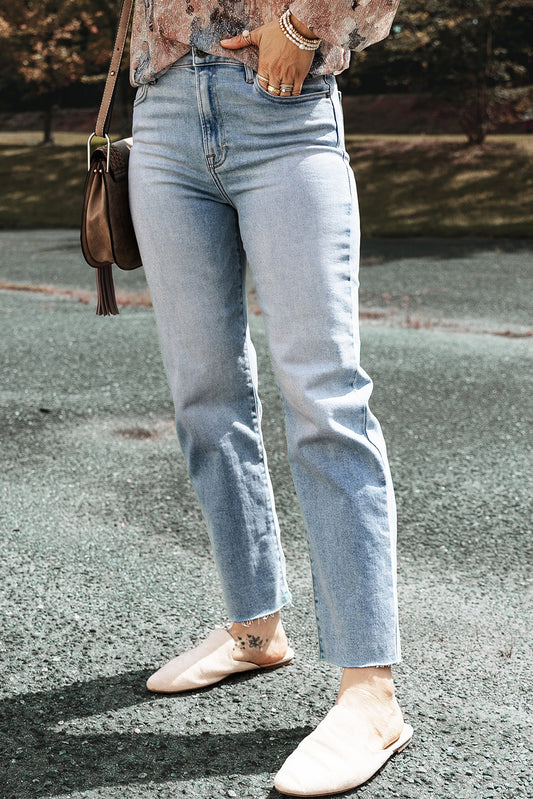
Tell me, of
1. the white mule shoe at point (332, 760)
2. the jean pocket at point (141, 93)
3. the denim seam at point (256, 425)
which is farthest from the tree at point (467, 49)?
the white mule shoe at point (332, 760)

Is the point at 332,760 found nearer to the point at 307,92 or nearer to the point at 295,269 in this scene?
the point at 295,269

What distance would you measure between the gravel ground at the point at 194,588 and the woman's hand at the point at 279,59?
4.14ft

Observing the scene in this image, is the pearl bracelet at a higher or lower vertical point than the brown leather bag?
higher

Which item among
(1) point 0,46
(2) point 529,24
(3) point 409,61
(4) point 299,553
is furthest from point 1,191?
(4) point 299,553

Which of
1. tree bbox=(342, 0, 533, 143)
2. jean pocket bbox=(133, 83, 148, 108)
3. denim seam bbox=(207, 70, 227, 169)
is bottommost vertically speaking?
tree bbox=(342, 0, 533, 143)

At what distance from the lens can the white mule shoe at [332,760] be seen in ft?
5.22

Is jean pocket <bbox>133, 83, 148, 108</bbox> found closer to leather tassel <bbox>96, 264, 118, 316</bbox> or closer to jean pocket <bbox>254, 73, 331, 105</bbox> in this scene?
jean pocket <bbox>254, 73, 331, 105</bbox>

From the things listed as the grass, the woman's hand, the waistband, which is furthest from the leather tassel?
the grass

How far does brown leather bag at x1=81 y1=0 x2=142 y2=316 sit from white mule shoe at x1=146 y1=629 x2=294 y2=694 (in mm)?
877

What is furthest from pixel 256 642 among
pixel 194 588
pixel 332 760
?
pixel 194 588

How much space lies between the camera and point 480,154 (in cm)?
1952

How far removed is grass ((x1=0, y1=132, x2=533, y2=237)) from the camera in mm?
15273

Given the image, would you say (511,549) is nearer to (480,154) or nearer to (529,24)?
(480,154)

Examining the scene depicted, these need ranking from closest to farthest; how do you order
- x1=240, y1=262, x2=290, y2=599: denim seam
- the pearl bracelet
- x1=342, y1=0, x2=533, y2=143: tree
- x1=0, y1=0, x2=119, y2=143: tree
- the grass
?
1. the pearl bracelet
2. x1=240, y1=262, x2=290, y2=599: denim seam
3. the grass
4. x1=342, y1=0, x2=533, y2=143: tree
5. x1=0, y1=0, x2=119, y2=143: tree
